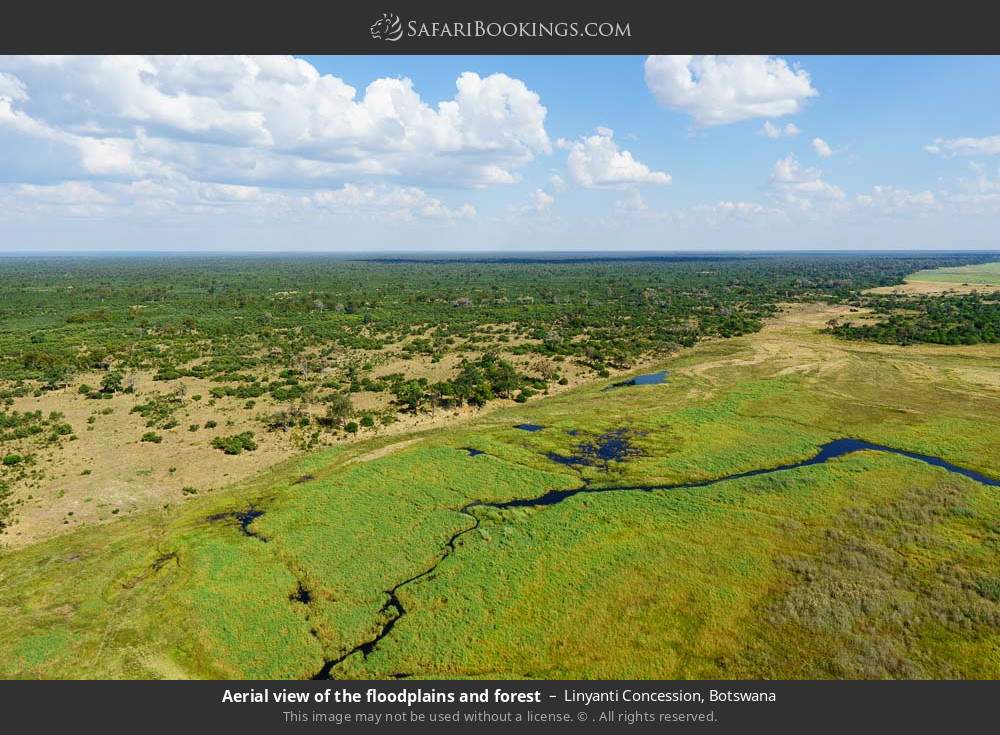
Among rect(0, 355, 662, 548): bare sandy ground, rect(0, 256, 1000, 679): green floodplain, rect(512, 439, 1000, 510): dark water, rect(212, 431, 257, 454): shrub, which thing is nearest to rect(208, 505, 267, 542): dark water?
rect(0, 256, 1000, 679): green floodplain

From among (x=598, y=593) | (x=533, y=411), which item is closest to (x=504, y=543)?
(x=598, y=593)

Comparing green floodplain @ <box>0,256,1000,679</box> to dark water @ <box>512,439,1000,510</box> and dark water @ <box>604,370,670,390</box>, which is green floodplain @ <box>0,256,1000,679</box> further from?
dark water @ <box>604,370,670,390</box>

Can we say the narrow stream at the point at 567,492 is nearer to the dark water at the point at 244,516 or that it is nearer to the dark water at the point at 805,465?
the dark water at the point at 805,465

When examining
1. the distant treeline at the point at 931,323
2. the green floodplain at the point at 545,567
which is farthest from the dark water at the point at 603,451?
the distant treeline at the point at 931,323

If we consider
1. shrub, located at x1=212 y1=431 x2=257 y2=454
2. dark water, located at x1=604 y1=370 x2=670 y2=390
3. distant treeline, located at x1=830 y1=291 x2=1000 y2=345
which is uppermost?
distant treeline, located at x1=830 y1=291 x2=1000 y2=345

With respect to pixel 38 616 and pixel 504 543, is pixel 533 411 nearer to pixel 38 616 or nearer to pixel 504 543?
pixel 504 543
